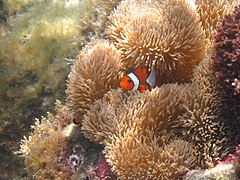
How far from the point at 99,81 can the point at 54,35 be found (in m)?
1.92

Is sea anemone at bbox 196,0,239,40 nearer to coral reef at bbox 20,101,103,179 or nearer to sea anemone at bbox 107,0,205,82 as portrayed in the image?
sea anemone at bbox 107,0,205,82

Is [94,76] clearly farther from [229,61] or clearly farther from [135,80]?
[229,61]

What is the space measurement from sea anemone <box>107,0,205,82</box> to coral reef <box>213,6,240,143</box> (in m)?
0.38

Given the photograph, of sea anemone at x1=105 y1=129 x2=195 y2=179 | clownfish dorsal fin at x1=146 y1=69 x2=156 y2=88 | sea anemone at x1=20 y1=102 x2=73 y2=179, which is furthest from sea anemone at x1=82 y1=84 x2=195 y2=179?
sea anemone at x1=20 y1=102 x2=73 y2=179

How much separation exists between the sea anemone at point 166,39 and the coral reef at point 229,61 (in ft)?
1.24

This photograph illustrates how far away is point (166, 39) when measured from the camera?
2686mm

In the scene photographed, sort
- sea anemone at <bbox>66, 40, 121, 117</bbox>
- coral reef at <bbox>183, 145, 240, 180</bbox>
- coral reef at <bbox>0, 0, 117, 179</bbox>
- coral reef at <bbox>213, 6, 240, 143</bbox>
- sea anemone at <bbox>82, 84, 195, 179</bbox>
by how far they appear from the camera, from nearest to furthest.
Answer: coral reef at <bbox>183, 145, 240, 180</bbox> < coral reef at <bbox>213, 6, 240, 143</bbox> < sea anemone at <bbox>82, 84, 195, 179</bbox> < sea anemone at <bbox>66, 40, 121, 117</bbox> < coral reef at <bbox>0, 0, 117, 179</bbox>

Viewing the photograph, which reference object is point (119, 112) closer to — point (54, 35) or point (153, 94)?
point (153, 94)

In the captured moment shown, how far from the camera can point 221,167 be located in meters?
2.12

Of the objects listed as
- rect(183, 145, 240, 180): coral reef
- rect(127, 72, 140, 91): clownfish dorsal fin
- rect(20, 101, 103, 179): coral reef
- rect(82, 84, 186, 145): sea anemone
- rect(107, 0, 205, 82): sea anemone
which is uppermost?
rect(107, 0, 205, 82): sea anemone

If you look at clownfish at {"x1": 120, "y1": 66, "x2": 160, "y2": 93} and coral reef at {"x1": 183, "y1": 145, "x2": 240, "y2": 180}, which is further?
clownfish at {"x1": 120, "y1": 66, "x2": 160, "y2": 93}

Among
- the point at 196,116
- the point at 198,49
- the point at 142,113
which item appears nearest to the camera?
the point at 196,116

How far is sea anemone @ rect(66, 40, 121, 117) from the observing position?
2.96 metres

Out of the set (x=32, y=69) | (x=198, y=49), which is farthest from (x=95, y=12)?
(x=198, y=49)
